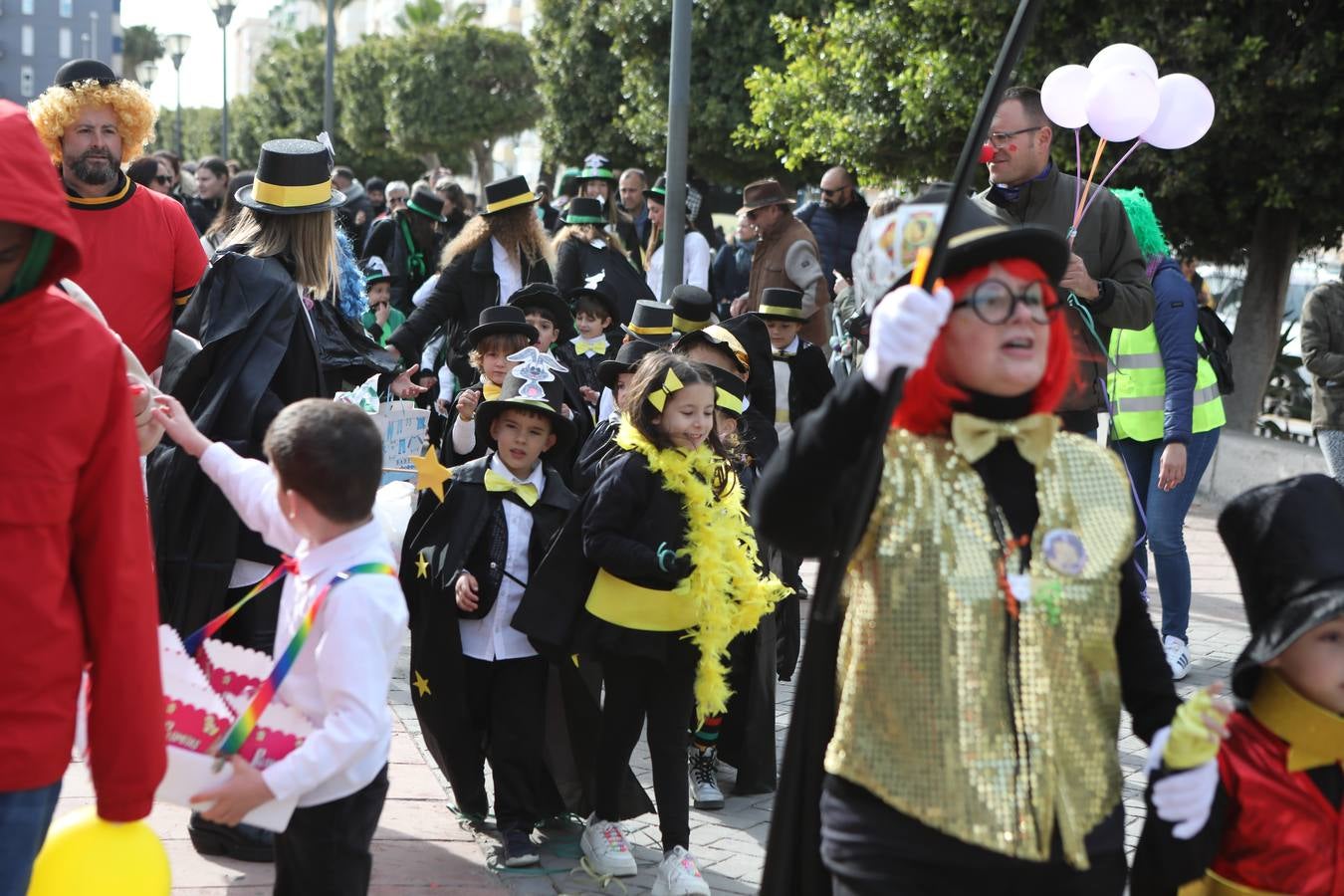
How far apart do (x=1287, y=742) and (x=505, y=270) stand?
578 centimetres

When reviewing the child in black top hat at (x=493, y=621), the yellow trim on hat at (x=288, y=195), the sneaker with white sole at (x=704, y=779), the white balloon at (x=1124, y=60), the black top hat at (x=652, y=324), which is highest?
the white balloon at (x=1124, y=60)

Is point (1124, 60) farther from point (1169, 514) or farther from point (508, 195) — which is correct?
point (508, 195)

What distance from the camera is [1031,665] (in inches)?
103

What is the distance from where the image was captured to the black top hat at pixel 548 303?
7.34 meters

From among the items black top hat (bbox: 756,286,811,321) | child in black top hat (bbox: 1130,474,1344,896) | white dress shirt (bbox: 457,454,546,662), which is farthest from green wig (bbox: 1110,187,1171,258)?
child in black top hat (bbox: 1130,474,1344,896)

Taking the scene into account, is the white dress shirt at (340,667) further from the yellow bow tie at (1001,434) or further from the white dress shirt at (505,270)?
the white dress shirt at (505,270)

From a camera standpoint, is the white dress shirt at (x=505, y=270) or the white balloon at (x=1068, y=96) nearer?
the white balloon at (x=1068, y=96)

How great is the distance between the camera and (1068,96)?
614cm

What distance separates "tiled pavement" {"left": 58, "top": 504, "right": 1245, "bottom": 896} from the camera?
4.62 m

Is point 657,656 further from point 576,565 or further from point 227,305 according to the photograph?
point 227,305

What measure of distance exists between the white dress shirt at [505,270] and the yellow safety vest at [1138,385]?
296 centimetres

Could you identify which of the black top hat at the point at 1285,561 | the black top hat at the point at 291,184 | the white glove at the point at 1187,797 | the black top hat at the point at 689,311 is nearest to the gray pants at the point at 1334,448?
the black top hat at the point at 689,311

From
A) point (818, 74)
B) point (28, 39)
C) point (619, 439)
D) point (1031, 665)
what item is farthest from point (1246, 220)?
point (28, 39)

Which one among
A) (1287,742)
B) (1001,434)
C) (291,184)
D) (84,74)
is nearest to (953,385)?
(1001,434)
